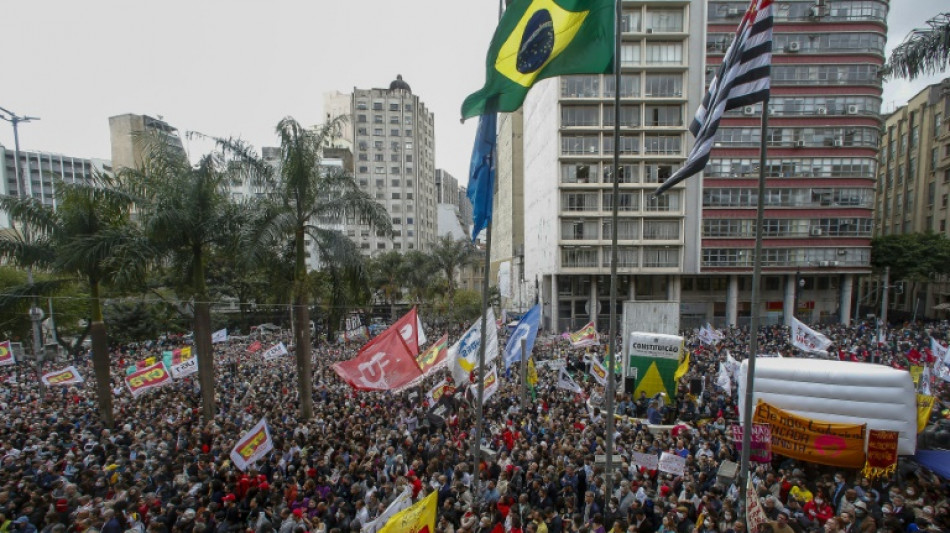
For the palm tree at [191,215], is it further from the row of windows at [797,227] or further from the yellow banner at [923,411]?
the row of windows at [797,227]

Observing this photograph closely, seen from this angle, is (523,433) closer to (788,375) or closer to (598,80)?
(788,375)

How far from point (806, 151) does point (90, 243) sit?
49997mm

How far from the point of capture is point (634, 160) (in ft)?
143

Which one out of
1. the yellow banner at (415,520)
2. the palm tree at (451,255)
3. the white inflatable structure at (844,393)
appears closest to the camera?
the yellow banner at (415,520)

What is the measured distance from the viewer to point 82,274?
50.7ft

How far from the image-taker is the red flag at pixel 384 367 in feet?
39.7

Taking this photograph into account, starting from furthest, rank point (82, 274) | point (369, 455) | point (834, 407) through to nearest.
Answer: point (82, 274) → point (369, 455) → point (834, 407)

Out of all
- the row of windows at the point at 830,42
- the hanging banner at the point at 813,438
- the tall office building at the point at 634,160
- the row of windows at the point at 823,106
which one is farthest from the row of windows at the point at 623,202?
the hanging banner at the point at 813,438

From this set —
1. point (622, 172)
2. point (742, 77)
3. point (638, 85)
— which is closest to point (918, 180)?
point (622, 172)

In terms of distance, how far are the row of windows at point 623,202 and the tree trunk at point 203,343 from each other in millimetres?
34298

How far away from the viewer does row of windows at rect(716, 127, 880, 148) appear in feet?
138

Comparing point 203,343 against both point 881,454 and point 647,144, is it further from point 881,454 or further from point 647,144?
point 647,144

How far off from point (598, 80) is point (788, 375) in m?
38.3

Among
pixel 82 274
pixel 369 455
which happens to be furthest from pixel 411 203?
pixel 369 455
